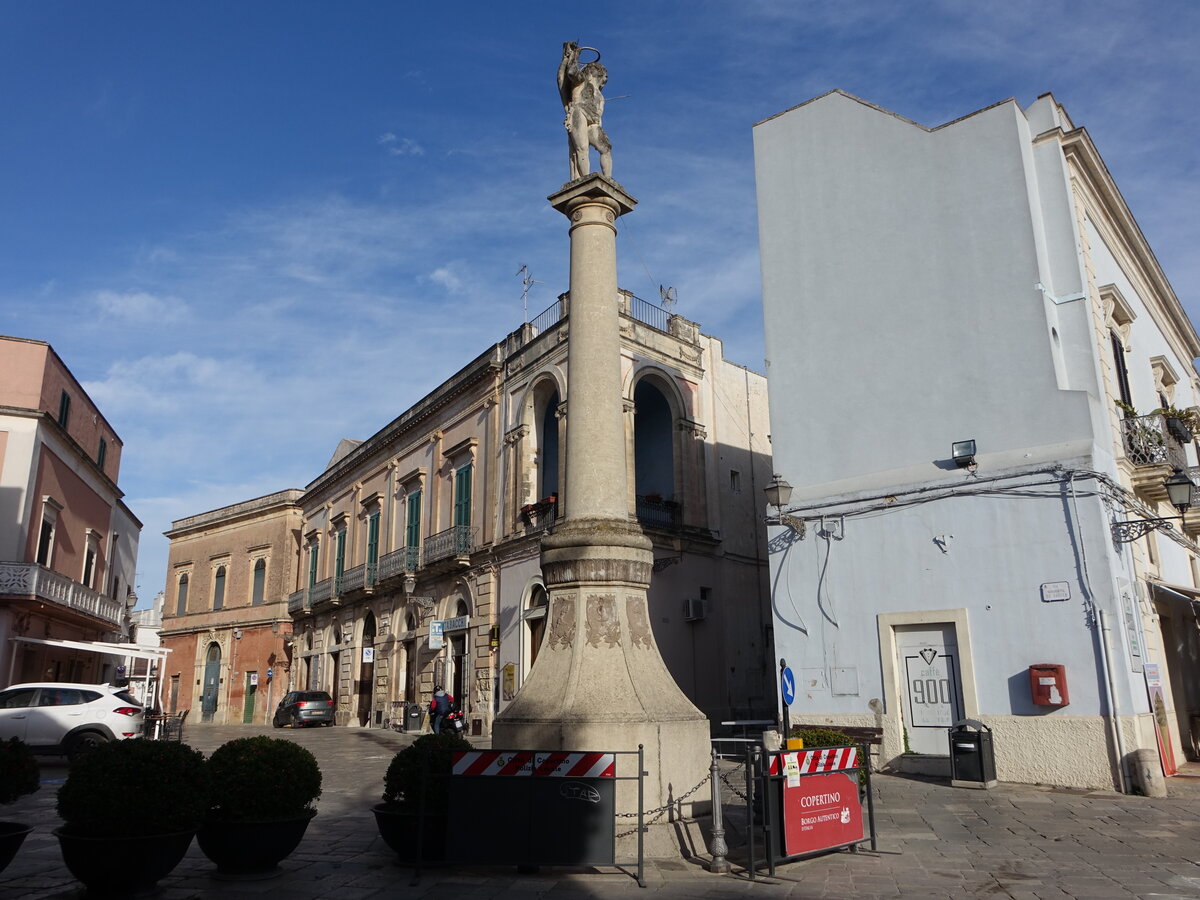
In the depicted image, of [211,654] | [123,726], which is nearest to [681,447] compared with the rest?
[123,726]

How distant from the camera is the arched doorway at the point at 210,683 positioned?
40.2 meters

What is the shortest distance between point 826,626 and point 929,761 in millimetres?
2425

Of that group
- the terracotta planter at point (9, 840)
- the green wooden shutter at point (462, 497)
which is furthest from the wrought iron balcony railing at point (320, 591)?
the terracotta planter at point (9, 840)

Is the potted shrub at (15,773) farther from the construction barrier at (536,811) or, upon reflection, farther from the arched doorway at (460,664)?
the arched doorway at (460,664)

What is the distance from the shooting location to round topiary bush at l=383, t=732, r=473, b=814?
6.97 m

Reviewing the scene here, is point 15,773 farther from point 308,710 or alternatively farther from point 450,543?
point 308,710

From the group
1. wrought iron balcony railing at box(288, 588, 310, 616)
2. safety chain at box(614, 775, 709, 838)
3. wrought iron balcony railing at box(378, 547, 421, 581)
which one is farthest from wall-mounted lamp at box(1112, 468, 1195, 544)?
wrought iron balcony railing at box(288, 588, 310, 616)

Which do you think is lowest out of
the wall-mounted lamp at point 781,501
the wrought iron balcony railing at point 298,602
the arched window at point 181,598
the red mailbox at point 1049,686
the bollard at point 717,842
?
the bollard at point 717,842

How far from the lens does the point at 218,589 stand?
42.4m

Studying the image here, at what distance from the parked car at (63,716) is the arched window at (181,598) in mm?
30527

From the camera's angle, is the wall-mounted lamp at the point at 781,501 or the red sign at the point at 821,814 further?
the wall-mounted lamp at the point at 781,501

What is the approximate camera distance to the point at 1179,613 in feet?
52.4

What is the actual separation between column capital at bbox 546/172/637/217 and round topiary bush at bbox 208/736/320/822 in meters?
5.90

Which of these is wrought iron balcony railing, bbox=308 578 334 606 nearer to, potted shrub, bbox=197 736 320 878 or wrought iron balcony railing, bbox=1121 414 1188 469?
wrought iron balcony railing, bbox=1121 414 1188 469
